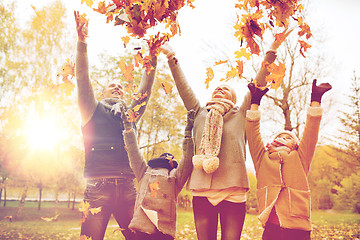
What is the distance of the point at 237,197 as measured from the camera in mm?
2314

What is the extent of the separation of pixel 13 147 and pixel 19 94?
10.7ft

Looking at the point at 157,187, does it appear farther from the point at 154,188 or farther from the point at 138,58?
the point at 138,58

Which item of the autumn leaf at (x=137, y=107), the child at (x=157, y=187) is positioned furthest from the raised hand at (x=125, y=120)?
the autumn leaf at (x=137, y=107)

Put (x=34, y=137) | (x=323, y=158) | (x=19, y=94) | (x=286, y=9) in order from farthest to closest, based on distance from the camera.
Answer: (x=323, y=158), (x=34, y=137), (x=19, y=94), (x=286, y=9)

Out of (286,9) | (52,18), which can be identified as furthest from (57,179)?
(286,9)

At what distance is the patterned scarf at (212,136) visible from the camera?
233cm

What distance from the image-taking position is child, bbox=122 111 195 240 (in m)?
2.41

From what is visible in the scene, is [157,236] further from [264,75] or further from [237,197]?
[264,75]

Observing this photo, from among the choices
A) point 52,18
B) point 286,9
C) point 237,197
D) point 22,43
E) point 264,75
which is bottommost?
point 237,197

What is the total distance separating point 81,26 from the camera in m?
2.57

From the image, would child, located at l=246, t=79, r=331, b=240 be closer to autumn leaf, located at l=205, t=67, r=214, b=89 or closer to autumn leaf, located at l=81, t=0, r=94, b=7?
autumn leaf, located at l=205, t=67, r=214, b=89

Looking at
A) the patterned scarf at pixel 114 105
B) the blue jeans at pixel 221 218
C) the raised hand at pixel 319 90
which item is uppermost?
the raised hand at pixel 319 90

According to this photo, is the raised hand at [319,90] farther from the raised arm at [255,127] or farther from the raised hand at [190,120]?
the raised hand at [190,120]

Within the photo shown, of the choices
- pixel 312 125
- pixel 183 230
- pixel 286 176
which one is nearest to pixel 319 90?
pixel 312 125
